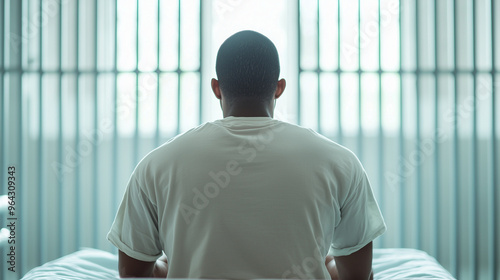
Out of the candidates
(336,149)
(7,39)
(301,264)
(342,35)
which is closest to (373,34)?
(342,35)

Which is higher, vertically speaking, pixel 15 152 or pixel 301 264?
pixel 15 152

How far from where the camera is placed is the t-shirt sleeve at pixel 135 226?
39.2 inches

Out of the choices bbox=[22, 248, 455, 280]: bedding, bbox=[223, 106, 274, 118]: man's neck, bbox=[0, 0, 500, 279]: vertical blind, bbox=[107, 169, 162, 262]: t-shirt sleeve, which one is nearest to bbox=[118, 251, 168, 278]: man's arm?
bbox=[107, 169, 162, 262]: t-shirt sleeve

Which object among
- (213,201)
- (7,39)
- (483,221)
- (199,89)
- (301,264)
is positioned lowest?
(483,221)

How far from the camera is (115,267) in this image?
1.83m

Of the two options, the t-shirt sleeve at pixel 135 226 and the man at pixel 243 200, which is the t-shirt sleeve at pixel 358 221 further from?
the t-shirt sleeve at pixel 135 226

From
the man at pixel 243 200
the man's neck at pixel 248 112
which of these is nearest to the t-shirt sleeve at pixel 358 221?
the man at pixel 243 200

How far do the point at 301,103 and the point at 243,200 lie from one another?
147 centimetres

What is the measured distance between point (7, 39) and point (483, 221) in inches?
102

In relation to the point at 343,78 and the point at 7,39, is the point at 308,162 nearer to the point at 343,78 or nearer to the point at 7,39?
the point at 343,78

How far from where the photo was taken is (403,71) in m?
2.32

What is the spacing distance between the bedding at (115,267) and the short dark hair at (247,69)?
0.93 metres

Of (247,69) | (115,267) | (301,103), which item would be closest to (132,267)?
(247,69)

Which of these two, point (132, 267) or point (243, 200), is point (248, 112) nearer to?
point (243, 200)
